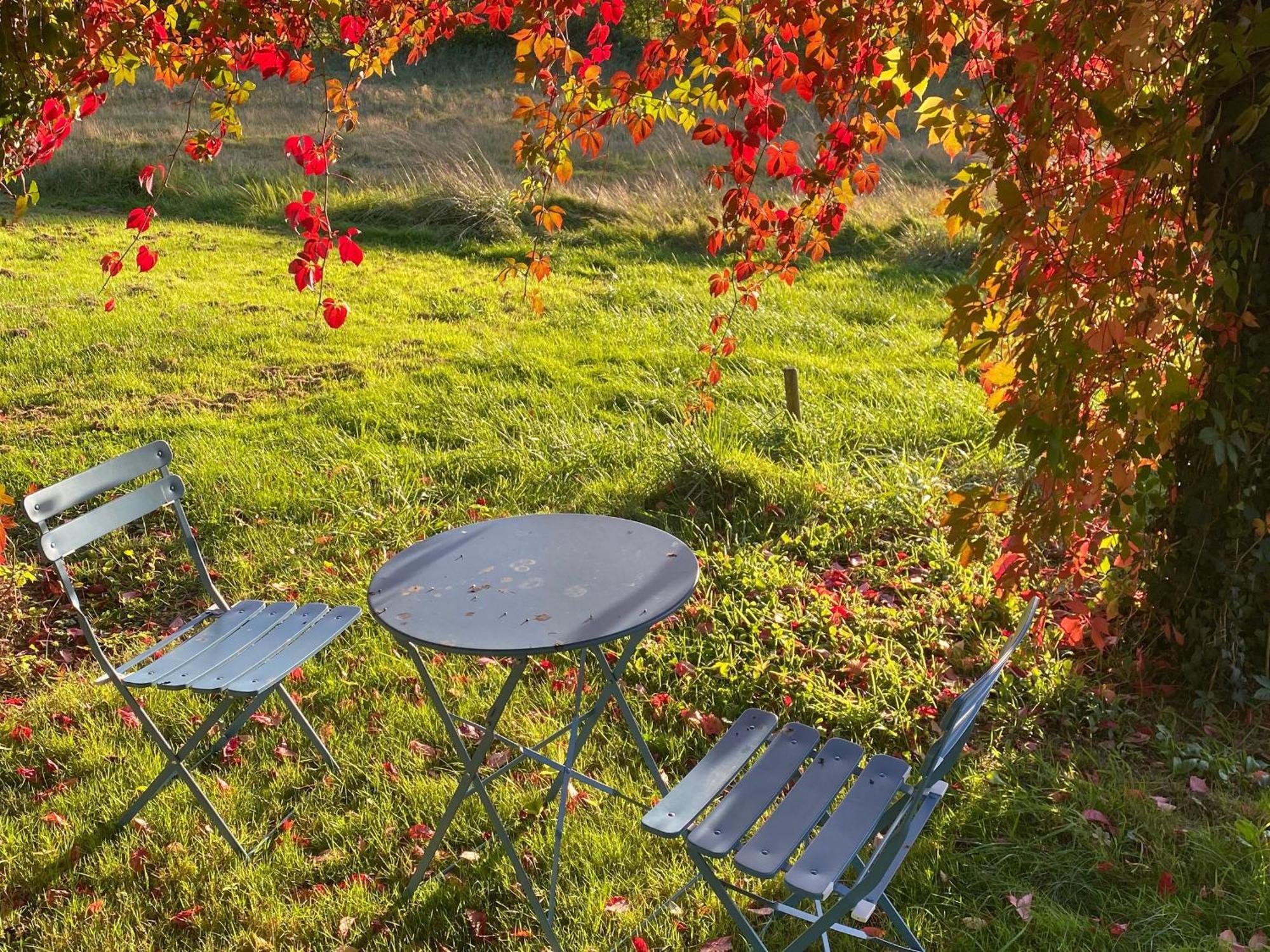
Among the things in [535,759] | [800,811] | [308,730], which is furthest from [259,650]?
[800,811]

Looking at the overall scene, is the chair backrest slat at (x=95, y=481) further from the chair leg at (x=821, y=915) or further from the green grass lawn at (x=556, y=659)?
the chair leg at (x=821, y=915)

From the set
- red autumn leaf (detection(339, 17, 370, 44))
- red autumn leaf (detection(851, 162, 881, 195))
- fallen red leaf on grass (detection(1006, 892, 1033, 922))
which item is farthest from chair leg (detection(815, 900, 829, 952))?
red autumn leaf (detection(339, 17, 370, 44))

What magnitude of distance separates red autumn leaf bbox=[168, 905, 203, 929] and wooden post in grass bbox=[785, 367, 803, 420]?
3859mm

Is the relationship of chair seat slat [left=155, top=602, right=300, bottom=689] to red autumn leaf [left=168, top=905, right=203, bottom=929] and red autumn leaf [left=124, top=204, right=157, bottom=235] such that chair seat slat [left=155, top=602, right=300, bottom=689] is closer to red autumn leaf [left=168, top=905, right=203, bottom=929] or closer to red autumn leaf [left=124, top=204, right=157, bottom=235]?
red autumn leaf [left=168, top=905, right=203, bottom=929]

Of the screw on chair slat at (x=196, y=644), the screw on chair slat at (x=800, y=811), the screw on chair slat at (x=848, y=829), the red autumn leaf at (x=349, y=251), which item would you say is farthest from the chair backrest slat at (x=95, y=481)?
the screw on chair slat at (x=848, y=829)

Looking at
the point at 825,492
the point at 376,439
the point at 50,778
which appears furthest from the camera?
the point at 376,439

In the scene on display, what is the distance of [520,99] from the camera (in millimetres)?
3350

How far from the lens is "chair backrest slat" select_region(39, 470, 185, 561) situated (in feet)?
10.1

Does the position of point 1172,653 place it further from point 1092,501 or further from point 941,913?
point 941,913

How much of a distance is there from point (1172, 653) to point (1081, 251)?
163cm

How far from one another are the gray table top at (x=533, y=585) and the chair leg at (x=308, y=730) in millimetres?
746

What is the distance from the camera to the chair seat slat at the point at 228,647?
306cm

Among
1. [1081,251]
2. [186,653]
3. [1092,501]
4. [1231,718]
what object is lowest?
[1231,718]

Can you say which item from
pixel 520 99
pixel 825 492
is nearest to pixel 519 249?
pixel 825 492
